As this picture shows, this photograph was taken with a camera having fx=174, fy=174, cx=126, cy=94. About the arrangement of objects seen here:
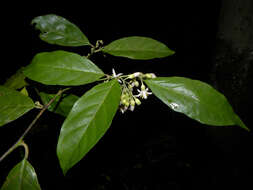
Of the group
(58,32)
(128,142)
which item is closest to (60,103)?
(58,32)

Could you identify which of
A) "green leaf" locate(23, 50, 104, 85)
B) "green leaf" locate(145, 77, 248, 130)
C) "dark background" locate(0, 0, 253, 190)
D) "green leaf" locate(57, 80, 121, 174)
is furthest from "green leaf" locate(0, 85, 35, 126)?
"dark background" locate(0, 0, 253, 190)

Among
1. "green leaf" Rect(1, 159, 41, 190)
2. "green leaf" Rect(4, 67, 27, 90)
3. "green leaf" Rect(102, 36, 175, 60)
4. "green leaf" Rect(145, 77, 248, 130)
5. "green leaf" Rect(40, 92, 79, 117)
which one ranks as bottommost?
"green leaf" Rect(1, 159, 41, 190)

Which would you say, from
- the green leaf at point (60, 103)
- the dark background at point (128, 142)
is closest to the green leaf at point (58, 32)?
the green leaf at point (60, 103)

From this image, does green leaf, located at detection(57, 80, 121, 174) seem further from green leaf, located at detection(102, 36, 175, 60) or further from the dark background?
the dark background

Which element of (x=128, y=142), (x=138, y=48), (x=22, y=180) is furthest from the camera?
(x=128, y=142)

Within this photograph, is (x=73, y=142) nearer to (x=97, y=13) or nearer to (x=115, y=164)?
(x=115, y=164)

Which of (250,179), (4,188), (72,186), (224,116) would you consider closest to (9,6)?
(72,186)

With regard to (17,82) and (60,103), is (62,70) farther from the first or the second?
(17,82)
